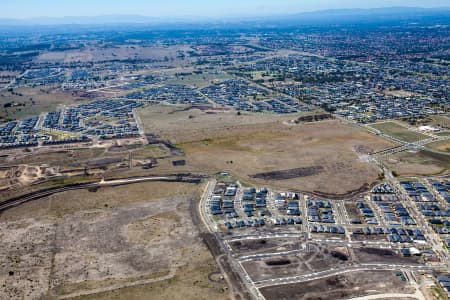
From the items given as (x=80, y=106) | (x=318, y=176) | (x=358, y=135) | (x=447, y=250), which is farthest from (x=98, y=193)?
(x=80, y=106)

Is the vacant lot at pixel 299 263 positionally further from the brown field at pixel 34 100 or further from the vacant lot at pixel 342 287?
the brown field at pixel 34 100

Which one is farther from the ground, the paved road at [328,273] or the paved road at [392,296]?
the paved road at [328,273]

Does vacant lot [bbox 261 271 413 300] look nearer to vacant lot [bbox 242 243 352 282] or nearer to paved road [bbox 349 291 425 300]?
paved road [bbox 349 291 425 300]

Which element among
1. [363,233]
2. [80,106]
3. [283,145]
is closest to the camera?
[363,233]

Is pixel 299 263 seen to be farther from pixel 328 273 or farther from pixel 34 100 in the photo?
pixel 34 100

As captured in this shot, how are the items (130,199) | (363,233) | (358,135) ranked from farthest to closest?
(358,135) < (130,199) < (363,233)

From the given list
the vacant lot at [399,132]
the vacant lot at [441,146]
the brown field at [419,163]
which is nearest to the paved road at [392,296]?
the brown field at [419,163]

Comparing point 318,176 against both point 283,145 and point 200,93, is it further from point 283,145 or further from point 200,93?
point 200,93
